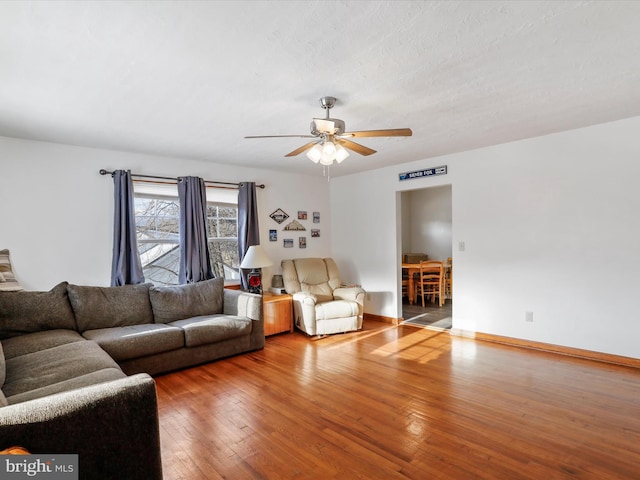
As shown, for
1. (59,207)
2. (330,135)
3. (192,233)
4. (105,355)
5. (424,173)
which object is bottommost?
(105,355)

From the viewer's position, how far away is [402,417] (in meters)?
2.42

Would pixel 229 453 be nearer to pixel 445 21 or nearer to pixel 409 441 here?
pixel 409 441

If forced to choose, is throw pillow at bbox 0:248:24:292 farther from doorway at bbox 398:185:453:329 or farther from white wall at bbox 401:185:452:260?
white wall at bbox 401:185:452:260

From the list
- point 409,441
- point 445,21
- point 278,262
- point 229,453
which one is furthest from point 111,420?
point 278,262

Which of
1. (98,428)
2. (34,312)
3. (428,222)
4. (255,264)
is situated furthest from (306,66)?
(428,222)

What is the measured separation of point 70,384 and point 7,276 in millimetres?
2075

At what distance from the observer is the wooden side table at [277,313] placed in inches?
176

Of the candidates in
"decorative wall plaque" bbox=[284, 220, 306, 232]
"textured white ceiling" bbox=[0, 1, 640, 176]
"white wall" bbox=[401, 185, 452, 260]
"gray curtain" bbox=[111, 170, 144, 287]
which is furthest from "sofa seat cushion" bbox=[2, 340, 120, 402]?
"white wall" bbox=[401, 185, 452, 260]

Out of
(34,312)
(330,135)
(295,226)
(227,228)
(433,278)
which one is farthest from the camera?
(433,278)

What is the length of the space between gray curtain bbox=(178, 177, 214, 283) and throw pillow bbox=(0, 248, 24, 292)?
1548mm

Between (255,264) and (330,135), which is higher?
(330,135)

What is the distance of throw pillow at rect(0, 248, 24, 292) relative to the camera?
126 inches

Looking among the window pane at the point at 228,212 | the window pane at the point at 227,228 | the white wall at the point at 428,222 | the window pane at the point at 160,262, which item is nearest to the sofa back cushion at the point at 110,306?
the window pane at the point at 160,262

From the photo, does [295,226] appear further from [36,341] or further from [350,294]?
[36,341]
